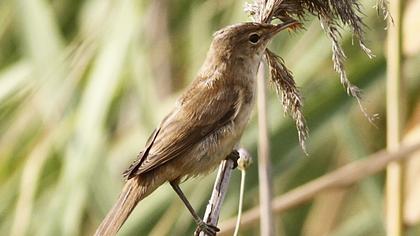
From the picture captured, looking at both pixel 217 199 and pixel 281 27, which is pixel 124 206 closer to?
pixel 217 199

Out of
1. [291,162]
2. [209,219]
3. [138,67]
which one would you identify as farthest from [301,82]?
[209,219]

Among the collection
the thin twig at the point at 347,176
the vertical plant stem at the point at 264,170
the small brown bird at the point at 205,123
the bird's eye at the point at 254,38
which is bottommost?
the thin twig at the point at 347,176

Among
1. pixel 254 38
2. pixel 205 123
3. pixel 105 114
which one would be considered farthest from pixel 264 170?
pixel 105 114

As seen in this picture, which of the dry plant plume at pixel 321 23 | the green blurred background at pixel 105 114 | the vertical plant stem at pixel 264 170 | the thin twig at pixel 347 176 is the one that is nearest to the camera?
the dry plant plume at pixel 321 23

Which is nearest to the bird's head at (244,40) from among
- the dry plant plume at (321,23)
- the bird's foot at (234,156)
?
the dry plant plume at (321,23)

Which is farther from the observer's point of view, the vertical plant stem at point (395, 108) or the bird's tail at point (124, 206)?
the vertical plant stem at point (395, 108)

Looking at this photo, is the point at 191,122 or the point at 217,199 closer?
the point at 217,199

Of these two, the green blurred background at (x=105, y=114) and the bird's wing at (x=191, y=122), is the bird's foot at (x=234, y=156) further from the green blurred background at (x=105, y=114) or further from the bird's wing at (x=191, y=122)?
the green blurred background at (x=105, y=114)
